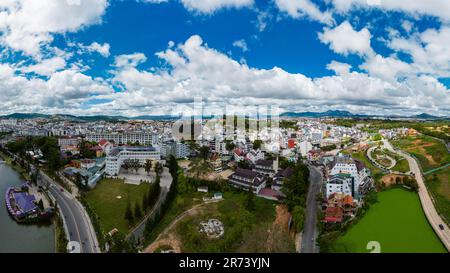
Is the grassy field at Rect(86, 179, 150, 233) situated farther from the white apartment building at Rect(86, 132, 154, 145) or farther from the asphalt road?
the white apartment building at Rect(86, 132, 154, 145)

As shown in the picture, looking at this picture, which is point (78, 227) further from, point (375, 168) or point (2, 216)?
point (375, 168)

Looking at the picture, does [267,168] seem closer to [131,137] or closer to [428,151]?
[428,151]

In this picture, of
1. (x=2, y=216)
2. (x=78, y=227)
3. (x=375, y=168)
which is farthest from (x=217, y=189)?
(x=375, y=168)

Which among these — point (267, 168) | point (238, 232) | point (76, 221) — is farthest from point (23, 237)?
point (267, 168)
